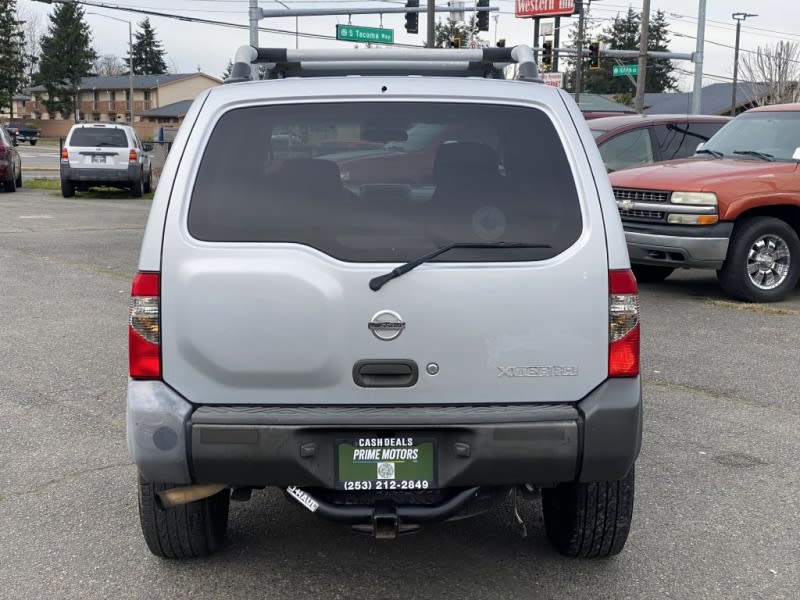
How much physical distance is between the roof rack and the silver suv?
1.19 m

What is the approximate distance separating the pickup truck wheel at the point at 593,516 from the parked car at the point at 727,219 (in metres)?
6.17

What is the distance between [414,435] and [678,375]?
406 cm

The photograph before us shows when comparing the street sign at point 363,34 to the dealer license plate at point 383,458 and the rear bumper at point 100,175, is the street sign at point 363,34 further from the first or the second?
the dealer license plate at point 383,458

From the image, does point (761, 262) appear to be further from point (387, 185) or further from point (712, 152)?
point (387, 185)

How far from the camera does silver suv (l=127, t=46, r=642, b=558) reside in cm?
321

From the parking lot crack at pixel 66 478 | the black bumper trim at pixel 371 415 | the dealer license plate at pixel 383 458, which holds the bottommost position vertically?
the parking lot crack at pixel 66 478

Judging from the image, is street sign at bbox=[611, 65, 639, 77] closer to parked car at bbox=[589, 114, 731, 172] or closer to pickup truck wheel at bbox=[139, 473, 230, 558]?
parked car at bbox=[589, 114, 731, 172]

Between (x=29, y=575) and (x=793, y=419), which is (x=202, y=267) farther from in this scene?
(x=793, y=419)

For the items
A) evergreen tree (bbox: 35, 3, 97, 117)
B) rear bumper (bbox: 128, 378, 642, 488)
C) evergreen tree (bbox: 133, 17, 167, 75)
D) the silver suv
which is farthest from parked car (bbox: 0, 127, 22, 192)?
evergreen tree (bbox: 133, 17, 167, 75)

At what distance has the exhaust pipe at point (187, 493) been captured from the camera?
3391mm

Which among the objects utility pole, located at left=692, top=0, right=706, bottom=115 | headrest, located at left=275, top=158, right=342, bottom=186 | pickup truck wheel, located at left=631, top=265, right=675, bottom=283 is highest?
utility pole, located at left=692, top=0, right=706, bottom=115

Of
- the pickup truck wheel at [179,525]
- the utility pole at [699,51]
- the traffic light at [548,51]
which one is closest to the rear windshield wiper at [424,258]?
the pickup truck wheel at [179,525]

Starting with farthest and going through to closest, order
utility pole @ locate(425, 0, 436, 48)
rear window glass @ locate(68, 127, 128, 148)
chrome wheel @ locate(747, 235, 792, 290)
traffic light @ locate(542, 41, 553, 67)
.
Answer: traffic light @ locate(542, 41, 553, 67), utility pole @ locate(425, 0, 436, 48), rear window glass @ locate(68, 127, 128, 148), chrome wheel @ locate(747, 235, 792, 290)

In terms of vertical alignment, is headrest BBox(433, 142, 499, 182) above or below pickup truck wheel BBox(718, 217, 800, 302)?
above
